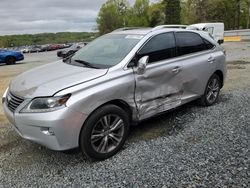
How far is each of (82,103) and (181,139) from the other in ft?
5.56

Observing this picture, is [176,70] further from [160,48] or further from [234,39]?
[234,39]

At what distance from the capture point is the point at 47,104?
3.38 meters

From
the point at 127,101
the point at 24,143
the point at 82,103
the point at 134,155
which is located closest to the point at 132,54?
the point at 127,101

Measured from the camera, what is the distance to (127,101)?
13.0 ft

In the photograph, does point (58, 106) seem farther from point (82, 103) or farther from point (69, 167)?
point (69, 167)

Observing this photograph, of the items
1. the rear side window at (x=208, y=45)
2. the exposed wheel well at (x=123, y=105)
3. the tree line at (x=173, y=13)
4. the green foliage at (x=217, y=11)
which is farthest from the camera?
the tree line at (x=173, y=13)

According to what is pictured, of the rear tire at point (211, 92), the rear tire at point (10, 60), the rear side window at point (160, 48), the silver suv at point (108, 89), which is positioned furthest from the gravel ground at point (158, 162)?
the rear tire at point (10, 60)

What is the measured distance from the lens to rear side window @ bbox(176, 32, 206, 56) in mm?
4961

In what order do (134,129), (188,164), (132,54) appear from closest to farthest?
(188,164) → (132,54) → (134,129)

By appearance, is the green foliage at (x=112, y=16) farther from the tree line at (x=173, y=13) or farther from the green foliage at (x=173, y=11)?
the green foliage at (x=173, y=11)

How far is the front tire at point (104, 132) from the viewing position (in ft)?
11.6

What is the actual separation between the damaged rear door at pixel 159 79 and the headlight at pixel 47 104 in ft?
3.75

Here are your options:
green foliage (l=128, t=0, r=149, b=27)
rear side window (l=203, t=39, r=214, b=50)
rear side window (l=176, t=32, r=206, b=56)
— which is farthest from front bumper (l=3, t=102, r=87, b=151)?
green foliage (l=128, t=0, r=149, b=27)

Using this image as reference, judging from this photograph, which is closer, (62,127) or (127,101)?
(62,127)
